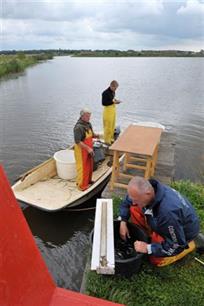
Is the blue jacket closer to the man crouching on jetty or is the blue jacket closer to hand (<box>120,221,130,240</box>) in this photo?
the man crouching on jetty

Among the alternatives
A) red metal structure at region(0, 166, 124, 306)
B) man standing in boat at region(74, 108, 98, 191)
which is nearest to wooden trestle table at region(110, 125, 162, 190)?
man standing in boat at region(74, 108, 98, 191)

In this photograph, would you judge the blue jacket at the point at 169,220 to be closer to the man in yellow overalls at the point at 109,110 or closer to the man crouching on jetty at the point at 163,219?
the man crouching on jetty at the point at 163,219

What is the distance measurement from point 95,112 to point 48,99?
4.40 meters

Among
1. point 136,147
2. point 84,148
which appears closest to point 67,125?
point 84,148

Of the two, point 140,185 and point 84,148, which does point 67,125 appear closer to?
point 84,148

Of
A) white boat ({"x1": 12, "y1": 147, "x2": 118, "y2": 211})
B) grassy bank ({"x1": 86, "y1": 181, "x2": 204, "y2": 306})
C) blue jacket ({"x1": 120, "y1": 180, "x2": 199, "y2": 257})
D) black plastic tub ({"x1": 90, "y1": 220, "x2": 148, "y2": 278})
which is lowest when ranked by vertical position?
white boat ({"x1": 12, "y1": 147, "x2": 118, "y2": 211})

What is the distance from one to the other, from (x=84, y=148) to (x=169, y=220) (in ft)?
9.29

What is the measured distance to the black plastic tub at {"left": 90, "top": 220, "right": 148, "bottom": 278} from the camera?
10.2 feet

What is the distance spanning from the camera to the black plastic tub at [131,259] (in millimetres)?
3098

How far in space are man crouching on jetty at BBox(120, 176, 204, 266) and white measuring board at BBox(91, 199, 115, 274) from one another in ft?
1.05

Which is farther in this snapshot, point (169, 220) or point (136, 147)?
point (136, 147)

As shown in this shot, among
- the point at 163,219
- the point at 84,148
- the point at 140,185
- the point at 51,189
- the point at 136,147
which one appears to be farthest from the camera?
the point at 51,189

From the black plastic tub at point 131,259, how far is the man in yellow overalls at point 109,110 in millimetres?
4134

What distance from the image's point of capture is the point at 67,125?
1291 centimetres
